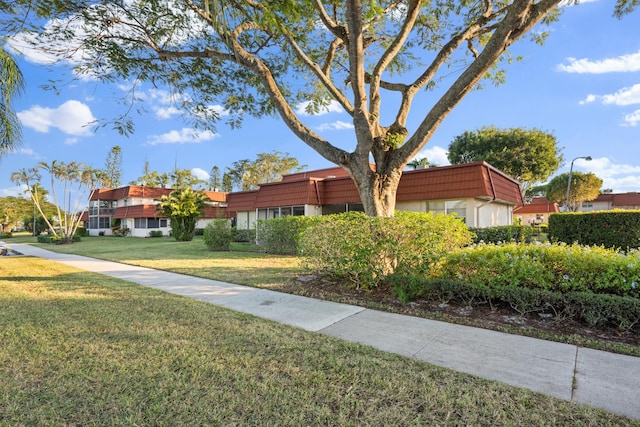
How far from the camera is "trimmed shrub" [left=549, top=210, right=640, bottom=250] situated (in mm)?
10102

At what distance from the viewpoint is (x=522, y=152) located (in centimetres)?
2561

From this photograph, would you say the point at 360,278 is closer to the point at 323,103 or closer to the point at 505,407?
the point at 505,407

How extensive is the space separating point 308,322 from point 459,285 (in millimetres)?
2322

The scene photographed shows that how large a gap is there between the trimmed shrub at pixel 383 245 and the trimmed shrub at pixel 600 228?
6.93m

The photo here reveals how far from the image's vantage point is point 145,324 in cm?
A: 410

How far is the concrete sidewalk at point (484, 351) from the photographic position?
8.35 ft

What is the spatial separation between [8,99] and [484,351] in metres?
9.53

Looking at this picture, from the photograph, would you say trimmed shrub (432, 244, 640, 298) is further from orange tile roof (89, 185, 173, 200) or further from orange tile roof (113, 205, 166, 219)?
orange tile roof (89, 185, 173, 200)

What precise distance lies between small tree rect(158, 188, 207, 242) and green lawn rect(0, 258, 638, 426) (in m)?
19.3

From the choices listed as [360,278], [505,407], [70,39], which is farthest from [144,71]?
[505,407]

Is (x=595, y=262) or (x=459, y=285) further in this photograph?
(x=459, y=285)

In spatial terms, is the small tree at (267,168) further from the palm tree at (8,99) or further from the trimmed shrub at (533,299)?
the trimmed shrub at (533,299)

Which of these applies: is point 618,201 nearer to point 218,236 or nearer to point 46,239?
point 218,236

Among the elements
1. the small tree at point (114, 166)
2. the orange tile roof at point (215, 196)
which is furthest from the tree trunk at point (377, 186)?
the small tree at point (114, 166)
